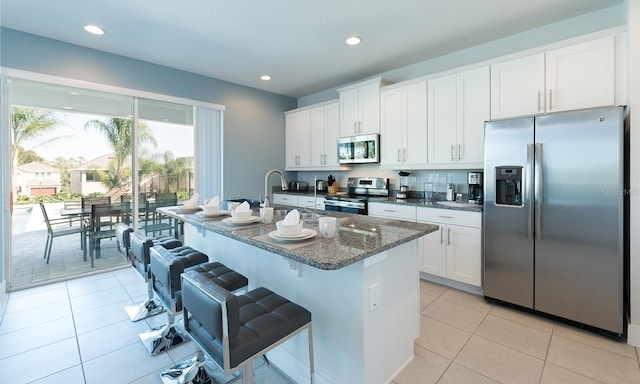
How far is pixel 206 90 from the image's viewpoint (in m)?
4.32

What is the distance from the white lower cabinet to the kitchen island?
129cm

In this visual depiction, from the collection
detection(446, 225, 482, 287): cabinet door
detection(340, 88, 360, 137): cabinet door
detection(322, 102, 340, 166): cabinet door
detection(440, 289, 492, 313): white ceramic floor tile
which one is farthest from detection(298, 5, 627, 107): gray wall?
detection(440, 289, 492, 313): white ceramic floor tile

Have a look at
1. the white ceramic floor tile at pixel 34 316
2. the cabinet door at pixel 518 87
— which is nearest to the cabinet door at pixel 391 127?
the cabinet door at pixel 518 87

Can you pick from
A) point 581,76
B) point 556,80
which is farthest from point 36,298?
point 581,76

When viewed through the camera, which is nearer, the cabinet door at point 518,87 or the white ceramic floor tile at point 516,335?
the white ceramic floor tile at point 516,335

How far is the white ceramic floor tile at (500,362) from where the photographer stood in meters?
1.81

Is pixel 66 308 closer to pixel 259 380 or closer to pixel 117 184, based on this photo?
pixel 117 184

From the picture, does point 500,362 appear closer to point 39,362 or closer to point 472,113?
point 472,113

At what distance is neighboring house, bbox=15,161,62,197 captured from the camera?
3162 mm

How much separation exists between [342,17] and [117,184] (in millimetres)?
3433

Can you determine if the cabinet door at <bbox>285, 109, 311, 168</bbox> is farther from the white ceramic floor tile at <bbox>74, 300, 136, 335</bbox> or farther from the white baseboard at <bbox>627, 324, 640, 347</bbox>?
the white baseboard at <bbox>627, 324, 640, 347</bbox>

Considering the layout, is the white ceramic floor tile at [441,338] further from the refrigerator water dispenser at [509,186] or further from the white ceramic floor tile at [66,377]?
the white ceramic floor tile at [66,377]

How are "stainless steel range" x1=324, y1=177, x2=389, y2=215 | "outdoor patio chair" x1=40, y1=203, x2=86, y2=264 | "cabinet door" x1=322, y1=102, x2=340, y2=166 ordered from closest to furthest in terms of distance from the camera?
"outdoor patio chair" x1=40, y1=203, x2=86, y2=264 → "stainless steel range" x1=324, y1=177, x2=389, y2=215 → "cabinet door" x1=322, y1=102, x2=340, y2=166

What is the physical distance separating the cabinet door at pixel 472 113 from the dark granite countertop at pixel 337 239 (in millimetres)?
1672
